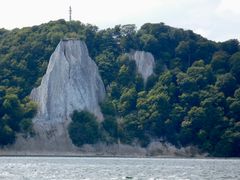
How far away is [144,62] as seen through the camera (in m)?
166

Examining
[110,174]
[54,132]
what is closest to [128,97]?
[54,132]

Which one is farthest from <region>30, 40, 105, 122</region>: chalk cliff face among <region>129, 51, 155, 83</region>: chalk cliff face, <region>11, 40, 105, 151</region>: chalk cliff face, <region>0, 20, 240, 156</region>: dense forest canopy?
<region>129, 51, 155, 83</region>: chalk cliff face

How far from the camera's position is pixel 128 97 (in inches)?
6137

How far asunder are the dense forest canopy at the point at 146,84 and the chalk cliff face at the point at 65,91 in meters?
2.01

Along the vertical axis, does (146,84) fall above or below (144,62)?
below

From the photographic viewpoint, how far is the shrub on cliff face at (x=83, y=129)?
14162 centimetres

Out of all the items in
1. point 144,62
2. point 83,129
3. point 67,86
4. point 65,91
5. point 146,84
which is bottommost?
point 83,129

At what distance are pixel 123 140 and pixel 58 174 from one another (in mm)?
68694

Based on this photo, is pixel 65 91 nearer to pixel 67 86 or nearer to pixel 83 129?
pixel 67 86

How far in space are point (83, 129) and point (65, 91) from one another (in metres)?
10.4

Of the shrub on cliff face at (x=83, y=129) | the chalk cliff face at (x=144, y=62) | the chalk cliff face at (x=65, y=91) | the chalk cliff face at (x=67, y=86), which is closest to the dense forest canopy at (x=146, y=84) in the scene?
the shrub on cliff face at (x=83, y=129)

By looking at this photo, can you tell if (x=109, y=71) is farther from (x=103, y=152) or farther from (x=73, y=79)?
(x=103, y=152)

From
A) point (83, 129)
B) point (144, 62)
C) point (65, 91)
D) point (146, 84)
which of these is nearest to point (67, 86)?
point (65, 91)

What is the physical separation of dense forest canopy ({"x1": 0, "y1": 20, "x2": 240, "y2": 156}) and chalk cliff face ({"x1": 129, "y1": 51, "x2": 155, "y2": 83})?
1238 mm
